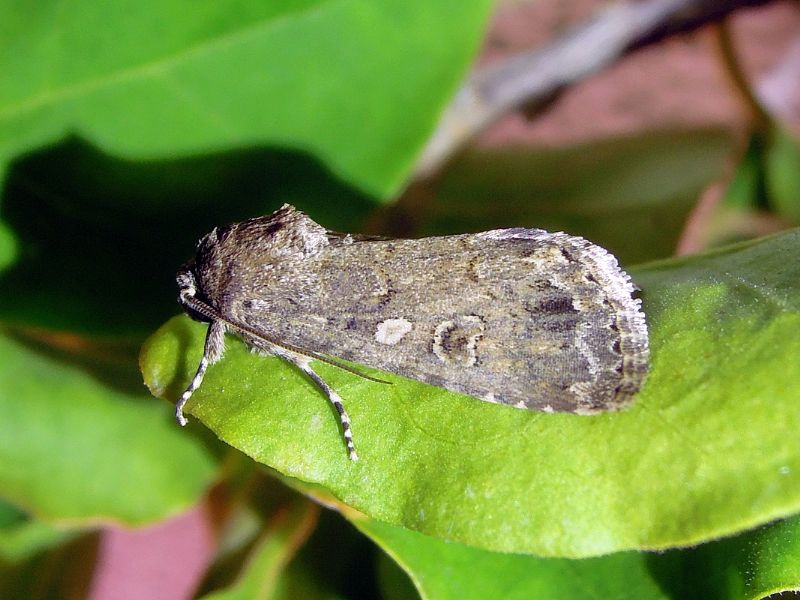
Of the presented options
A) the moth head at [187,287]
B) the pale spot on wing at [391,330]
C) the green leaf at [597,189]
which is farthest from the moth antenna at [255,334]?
the green leaf at [597,189]

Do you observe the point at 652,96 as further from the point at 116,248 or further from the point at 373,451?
the point at 373,451

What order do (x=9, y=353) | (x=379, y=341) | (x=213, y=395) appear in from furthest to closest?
1. (x=9, y=353)
2. (x=379, y=341)
3. (x=213, y=395)

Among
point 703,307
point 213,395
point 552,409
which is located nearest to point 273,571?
point 213,395

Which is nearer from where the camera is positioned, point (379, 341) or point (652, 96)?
point (379, 341)

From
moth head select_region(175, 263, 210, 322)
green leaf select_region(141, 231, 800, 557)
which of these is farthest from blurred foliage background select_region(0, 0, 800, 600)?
moth head select_region(175, 263, 210, 322)

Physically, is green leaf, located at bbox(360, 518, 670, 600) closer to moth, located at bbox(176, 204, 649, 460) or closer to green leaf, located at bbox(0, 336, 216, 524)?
moth, located at bbox(176, 204, 649, 460)
